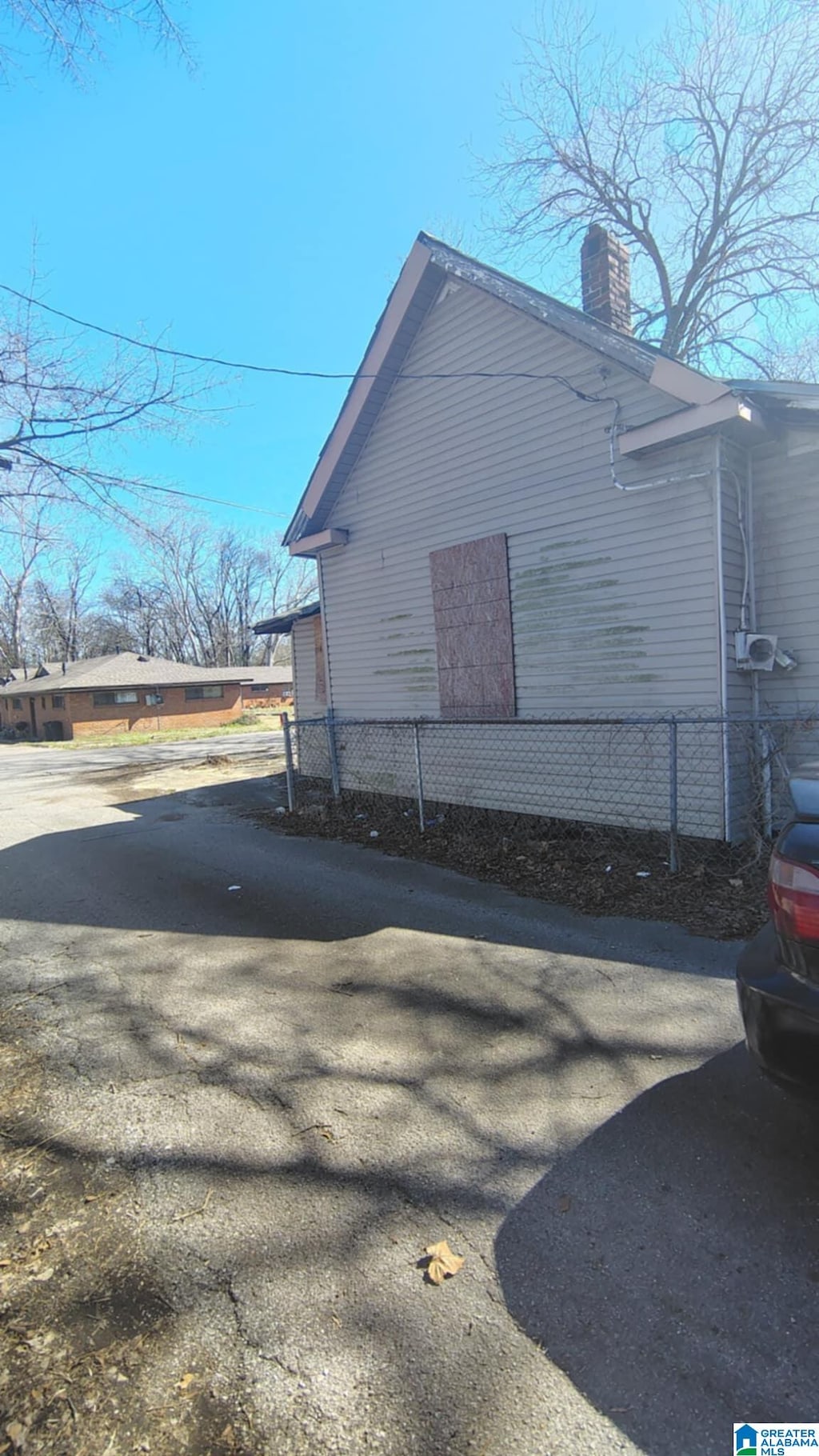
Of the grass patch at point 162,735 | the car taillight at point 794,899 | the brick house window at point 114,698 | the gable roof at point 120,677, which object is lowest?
the grass patch at point 162,735

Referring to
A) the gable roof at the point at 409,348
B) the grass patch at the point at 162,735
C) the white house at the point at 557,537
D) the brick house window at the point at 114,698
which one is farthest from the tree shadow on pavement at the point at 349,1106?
the brick house window at the point at 114,698

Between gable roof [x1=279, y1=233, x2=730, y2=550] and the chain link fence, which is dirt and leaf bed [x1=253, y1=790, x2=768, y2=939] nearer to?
the chain link fence

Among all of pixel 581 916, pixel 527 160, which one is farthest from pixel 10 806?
pixel 527 160

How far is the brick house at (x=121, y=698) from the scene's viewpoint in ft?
117

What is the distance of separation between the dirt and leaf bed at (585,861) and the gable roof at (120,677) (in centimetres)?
3132

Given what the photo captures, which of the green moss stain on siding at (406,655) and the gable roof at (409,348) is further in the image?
the green moss stain on siding at (406,655)

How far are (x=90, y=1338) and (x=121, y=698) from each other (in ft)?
126

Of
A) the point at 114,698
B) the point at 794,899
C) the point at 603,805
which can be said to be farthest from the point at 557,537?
the point at 114,698

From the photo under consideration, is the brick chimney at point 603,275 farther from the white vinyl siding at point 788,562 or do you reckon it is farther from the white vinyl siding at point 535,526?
the white vinyl siding at point 788,562

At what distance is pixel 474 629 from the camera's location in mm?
7699

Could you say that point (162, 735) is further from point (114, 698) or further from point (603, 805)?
point (603, 805)

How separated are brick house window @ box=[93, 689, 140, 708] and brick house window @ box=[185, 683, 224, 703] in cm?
327

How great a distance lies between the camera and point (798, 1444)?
57.1 inches

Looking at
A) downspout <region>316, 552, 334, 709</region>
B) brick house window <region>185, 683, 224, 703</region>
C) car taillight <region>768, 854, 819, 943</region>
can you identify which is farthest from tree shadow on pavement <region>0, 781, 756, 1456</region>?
brick house window <region>185, 683, 224, 703</region>
